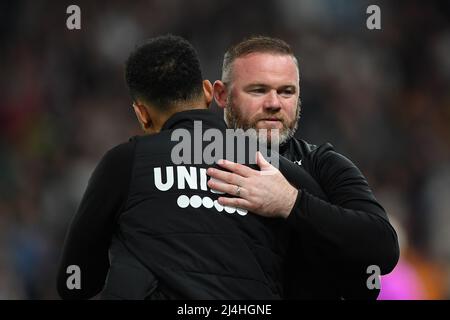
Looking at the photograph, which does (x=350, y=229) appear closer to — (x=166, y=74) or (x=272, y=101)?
(x=166, y=74)

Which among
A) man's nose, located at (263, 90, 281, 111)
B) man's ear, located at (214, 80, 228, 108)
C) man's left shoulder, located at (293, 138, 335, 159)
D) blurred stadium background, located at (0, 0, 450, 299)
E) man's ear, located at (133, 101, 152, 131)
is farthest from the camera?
blurred stadium background, located at (0, 0, 450, 299)

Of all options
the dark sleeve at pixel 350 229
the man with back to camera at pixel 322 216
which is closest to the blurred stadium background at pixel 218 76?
the man with back to camera at pixel 322 216

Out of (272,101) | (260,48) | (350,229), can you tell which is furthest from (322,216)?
(260,48)

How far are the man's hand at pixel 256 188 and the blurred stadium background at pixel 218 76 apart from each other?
12.9ft

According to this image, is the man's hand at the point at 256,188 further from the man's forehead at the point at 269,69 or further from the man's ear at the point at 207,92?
the man's forehead at the point at 269,69

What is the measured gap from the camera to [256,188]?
2090 millimetres

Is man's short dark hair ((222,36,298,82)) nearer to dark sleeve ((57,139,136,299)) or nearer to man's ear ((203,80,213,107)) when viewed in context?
man's ear ((203,80,213,107))

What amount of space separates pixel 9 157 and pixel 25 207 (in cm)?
55

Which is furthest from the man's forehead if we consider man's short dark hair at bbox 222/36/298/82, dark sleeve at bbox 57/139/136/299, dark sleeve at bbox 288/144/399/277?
dark sleeve at bbox 57/139/136/299

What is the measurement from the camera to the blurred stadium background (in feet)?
20.0

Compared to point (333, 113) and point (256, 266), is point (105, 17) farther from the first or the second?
point (256, 266)

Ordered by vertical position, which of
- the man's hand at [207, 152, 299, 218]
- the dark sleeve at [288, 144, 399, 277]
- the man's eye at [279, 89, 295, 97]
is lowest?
the dark sleeve at [288, 144, 399, 277]

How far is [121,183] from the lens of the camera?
6.72ft

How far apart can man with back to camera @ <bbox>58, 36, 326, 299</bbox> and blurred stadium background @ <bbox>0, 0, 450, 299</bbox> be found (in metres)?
3.90
